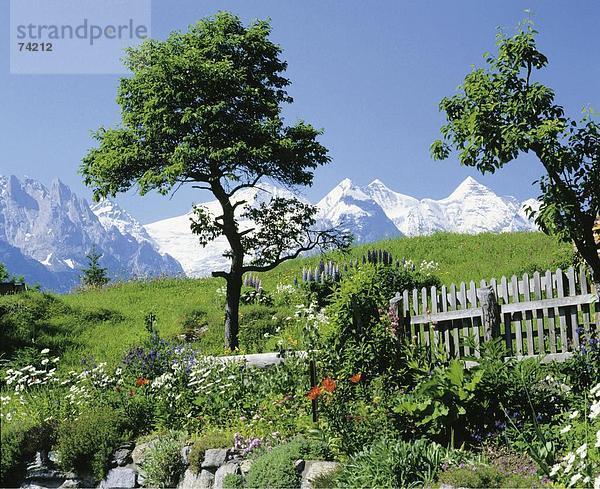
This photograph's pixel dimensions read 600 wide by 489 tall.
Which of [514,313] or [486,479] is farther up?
[514,313]

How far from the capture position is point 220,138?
14.7 metres

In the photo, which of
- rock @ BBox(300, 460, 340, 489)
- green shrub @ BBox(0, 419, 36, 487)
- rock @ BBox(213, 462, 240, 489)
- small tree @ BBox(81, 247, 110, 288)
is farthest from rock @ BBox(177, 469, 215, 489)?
small tree @ BBox(81, 247, 110, 288)

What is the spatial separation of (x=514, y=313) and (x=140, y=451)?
5.82m

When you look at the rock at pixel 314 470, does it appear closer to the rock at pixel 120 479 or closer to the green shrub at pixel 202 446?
the green shrub at pixel 202 446

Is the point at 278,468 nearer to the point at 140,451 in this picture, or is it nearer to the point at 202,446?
the point at 202,446

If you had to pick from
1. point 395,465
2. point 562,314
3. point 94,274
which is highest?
point 94,274

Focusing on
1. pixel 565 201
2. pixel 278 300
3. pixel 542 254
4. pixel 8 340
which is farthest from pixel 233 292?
pixel 542 254

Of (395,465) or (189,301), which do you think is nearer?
(395,465)

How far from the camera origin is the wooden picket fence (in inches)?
381

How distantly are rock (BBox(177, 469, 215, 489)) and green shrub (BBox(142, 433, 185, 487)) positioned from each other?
0.46 feet

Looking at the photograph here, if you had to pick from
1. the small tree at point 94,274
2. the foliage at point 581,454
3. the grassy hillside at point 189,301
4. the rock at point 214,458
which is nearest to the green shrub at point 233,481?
the rock at point 214,458

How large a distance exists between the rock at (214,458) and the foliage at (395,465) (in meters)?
1.62

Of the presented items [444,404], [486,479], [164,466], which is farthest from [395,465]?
[164,466]

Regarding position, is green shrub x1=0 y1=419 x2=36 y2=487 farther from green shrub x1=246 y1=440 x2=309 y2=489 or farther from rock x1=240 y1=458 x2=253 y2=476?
green shrub x1=246 y1=440 x2=309 y2=489
